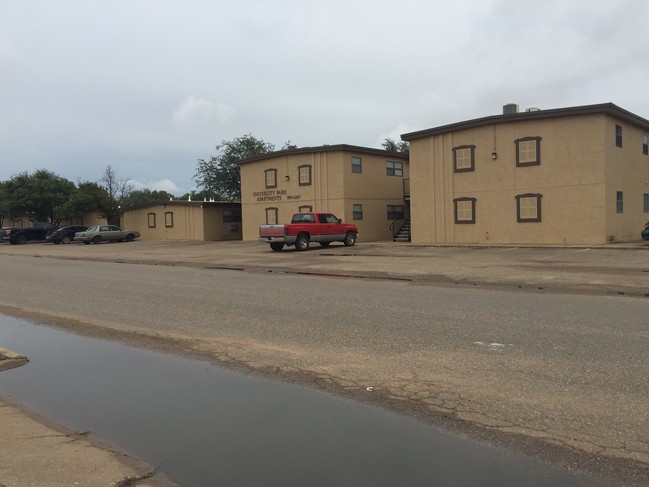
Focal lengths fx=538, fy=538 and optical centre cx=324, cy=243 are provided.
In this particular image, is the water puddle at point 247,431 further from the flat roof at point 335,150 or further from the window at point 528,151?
the flat roof at point 335,150

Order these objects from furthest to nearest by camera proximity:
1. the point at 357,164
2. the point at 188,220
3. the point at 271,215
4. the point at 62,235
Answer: the point at 188,220 → the point at 62,235 → the point at 271,215 → the point at 357,164

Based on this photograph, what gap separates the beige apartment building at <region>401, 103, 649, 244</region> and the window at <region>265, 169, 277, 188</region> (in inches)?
431

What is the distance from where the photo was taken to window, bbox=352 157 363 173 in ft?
115

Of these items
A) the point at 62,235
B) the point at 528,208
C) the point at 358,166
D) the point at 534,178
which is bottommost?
the point at 62,235

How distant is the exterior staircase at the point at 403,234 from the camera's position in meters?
33.8

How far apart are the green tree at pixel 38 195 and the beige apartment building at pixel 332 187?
936 inches

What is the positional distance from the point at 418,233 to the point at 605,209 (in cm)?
989

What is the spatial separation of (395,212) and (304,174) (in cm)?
705

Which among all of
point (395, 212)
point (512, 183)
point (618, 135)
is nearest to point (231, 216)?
point (395, 212)

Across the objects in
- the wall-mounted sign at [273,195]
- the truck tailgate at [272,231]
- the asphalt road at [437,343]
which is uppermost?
the wall-mounted sign at [273,195]

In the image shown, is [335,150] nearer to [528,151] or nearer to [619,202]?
[528,151]

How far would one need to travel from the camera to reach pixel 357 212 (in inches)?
1396

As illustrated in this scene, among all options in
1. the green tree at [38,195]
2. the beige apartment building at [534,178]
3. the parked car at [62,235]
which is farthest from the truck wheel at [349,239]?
the green tree at [38,195]

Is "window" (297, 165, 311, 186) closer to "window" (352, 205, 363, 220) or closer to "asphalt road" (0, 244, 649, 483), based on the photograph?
"window" (352, 205, 363, 220)
